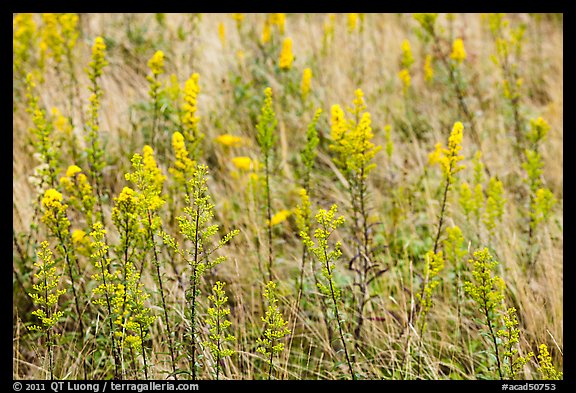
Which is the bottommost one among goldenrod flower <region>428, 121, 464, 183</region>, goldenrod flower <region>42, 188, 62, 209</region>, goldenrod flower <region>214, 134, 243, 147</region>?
goldenrod flower <region>42, 188, 62, 209</region>

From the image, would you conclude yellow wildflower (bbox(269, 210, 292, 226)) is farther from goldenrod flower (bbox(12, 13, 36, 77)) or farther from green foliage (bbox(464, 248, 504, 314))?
goldenrod flower (bbox(12, 13, 36, 77))

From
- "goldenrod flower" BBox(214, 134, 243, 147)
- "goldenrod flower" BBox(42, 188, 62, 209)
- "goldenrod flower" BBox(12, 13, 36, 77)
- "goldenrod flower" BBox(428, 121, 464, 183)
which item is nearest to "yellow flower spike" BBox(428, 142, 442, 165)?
"goldenrod flower" BBox(428, 121, 464, 183)

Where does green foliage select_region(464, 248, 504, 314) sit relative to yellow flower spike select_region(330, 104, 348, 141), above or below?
below

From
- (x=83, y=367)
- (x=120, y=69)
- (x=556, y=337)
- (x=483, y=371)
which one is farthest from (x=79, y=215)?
(x=556, y=337)

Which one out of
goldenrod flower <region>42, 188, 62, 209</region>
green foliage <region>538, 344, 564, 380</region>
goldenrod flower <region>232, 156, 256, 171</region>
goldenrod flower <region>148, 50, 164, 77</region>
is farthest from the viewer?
goldenrod flower <region>232, 156, 256, 171</region>

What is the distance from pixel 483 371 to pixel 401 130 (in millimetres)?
2535

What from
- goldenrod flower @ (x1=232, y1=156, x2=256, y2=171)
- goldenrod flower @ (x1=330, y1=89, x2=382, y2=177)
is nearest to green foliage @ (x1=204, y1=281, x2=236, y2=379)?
goldenrod flower @ (x1=330, y1=89, x2=382, y2=177)

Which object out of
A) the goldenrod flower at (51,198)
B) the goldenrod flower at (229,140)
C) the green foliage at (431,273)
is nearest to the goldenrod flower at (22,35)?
the goldenrod flower at (229,140)

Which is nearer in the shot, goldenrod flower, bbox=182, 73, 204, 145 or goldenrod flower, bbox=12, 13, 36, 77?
goldenrod flower, bbox=182, 73, 204, 145

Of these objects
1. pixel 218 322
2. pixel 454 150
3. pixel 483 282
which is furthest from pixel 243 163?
pixel 483 282

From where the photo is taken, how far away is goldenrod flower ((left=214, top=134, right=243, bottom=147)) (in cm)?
405

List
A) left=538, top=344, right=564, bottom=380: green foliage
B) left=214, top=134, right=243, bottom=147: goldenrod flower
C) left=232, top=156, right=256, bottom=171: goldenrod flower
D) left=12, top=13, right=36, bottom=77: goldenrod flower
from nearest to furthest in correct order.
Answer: left=538, top=344, right=564, bottom=380: green foliage → left=232, top=156, right=256, bottom=171: goldenrod flower → left=214, top=134, right=243, bottom=147: goldenrod flower → left=12, top=13, right=36, bottom=77: goldenrod flower

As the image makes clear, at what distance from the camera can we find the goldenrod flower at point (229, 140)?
13.3ft

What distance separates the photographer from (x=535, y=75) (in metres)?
5.48
